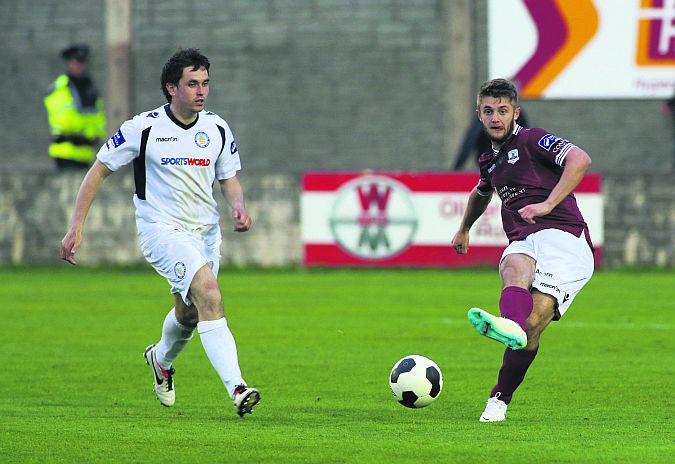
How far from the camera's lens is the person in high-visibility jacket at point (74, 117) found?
18.2m

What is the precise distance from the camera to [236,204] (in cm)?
774

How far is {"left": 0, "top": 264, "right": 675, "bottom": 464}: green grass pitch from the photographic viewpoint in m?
6.32

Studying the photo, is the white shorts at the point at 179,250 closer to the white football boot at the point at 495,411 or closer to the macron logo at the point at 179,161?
the macron logo at the point at 179,161

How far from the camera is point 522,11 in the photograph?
65.9 feet

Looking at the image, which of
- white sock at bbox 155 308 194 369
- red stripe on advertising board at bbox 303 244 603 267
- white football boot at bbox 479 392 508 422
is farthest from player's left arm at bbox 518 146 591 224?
red stripe on advertising board at bbox 303 244 603 267

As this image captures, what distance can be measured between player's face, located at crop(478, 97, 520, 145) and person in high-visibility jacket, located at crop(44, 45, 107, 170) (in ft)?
37.6

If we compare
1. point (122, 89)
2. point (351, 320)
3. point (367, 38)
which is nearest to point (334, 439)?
point (351, 320)

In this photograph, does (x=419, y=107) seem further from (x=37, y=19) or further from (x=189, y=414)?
(x=189, y=414)

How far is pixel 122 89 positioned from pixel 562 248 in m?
12.4

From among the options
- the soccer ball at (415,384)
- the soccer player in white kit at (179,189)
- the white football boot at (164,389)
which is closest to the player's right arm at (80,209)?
the soccer player in white kit at (179,189)

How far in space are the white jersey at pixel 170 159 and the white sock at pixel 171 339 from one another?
21.2 inches

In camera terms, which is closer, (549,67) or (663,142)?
(549,67)

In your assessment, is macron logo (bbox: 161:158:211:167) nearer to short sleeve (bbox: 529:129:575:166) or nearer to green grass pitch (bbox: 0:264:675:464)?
green grass pitch (bbox: 0:264:675:464)

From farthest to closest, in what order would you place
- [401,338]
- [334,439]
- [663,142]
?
1. [663,142]
2. [401,338]
3. [334,439]
